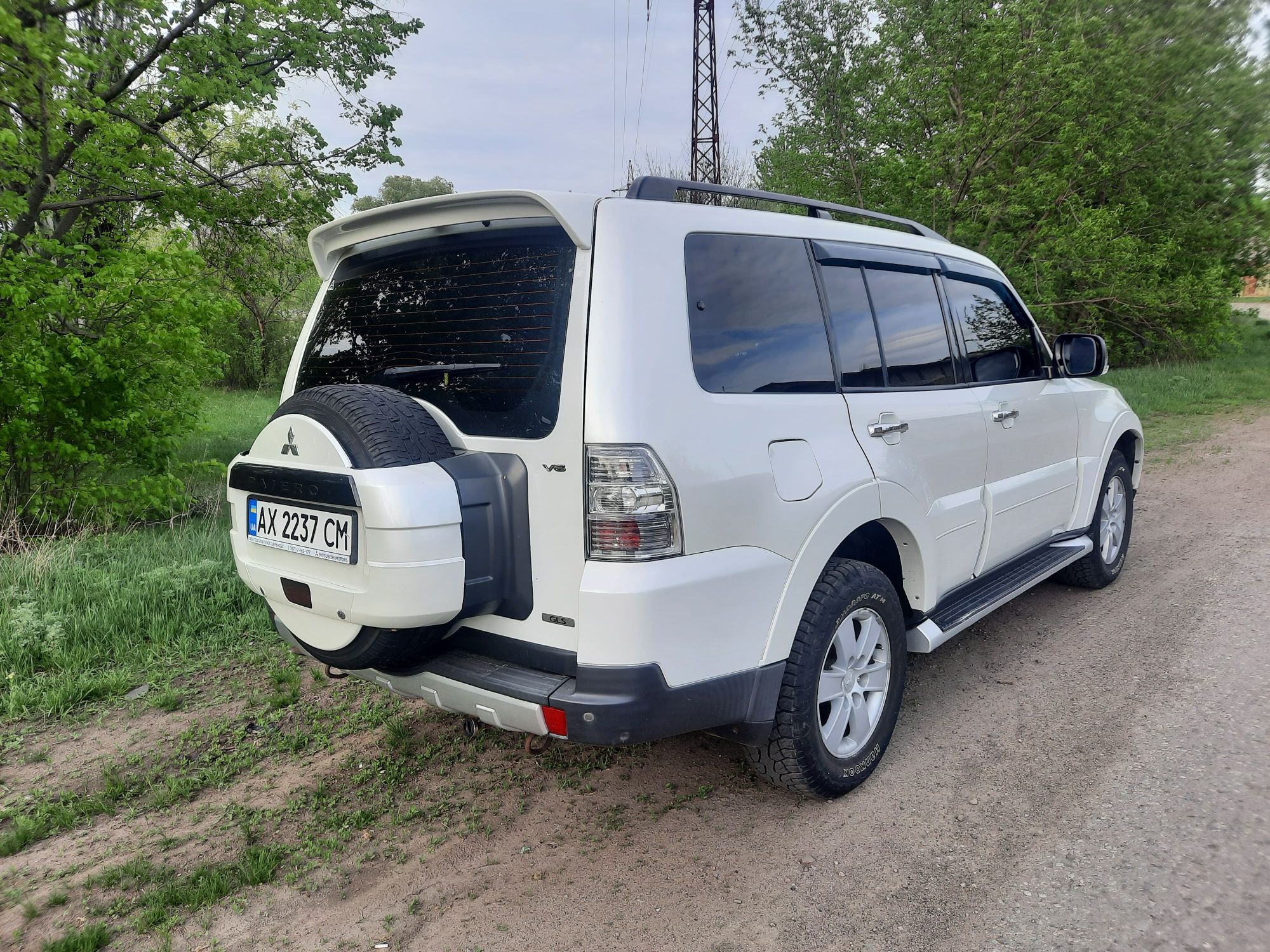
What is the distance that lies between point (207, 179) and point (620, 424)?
9.48 metres

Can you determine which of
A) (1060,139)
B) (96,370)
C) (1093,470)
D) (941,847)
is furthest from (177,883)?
(1060,139)

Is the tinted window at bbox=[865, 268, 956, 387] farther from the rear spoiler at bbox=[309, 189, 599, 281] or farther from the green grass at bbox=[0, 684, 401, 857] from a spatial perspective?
the green grass at bbox=[0, 684, 401, 857]

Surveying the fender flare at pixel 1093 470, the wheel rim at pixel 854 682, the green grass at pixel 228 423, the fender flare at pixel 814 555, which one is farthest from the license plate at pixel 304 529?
the green grass at pixel 228 423

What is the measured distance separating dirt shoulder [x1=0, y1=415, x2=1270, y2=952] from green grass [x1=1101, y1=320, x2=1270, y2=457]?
24.7 ft

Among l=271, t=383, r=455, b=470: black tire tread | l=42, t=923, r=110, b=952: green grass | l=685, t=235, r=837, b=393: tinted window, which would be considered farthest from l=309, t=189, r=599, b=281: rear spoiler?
l=42, t=923, r=110, b=952: green grass

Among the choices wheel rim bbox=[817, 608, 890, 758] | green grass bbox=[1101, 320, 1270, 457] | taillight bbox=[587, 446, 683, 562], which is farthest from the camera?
green grass bbox=[1101, 320, 1270, 457]

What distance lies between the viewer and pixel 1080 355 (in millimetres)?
4539

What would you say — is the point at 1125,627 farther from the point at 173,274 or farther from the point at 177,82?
the point at 177,82

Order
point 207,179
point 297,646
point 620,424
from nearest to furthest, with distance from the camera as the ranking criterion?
1. point 620,424
2. point 297,646
3. point 207,179

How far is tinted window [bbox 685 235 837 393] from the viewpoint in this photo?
97.7 inches

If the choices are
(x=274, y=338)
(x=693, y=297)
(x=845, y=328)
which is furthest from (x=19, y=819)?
(x=274, y=338)

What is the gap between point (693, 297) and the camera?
2.47 m

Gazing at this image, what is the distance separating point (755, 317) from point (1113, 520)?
12.5 ft

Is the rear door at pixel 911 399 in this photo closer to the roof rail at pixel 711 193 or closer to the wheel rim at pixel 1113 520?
the roof rail at pixel 711 193
